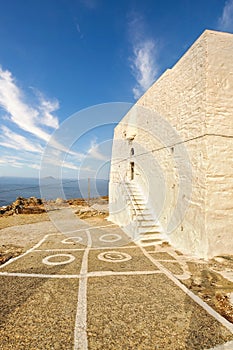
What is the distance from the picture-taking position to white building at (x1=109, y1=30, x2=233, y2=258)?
623 cm

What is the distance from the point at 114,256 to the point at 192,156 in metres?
4.44

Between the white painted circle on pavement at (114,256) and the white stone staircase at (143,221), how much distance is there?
1.52 metres

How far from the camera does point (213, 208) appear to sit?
6195mm

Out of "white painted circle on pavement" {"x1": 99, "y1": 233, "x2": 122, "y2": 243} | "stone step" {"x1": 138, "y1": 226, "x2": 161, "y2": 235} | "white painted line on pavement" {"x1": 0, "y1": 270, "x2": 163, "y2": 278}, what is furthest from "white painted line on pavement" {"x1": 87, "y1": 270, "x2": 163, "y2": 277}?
"white painted circle on pavement" {"x1": 99, "y1": 233, "x2": 122, "y2": 243}

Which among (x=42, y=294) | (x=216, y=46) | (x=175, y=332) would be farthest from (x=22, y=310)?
(x=216, y=46)

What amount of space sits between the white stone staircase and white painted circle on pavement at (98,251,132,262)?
1519 millimetres

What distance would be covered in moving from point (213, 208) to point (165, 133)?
4.08m

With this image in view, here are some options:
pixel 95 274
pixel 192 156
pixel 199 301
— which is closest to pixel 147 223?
pixel 192 156

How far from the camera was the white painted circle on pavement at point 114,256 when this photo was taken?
6516 mm

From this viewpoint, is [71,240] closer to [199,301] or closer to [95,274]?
[95,274]

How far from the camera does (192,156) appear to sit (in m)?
6.86

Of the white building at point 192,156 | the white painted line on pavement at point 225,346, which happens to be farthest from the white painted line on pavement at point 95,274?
the white painted line on pavement at point 225,346

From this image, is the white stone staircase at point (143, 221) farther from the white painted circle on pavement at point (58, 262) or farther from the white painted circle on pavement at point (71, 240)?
the white painted circle on pavement at point (58, 262)

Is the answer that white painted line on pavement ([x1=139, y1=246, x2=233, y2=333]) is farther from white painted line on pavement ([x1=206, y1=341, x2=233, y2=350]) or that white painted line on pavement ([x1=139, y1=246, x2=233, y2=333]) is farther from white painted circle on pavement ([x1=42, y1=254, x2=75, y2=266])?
white painted circle on pavement ([x1=42, y1=254, x2=75, y2=266])
